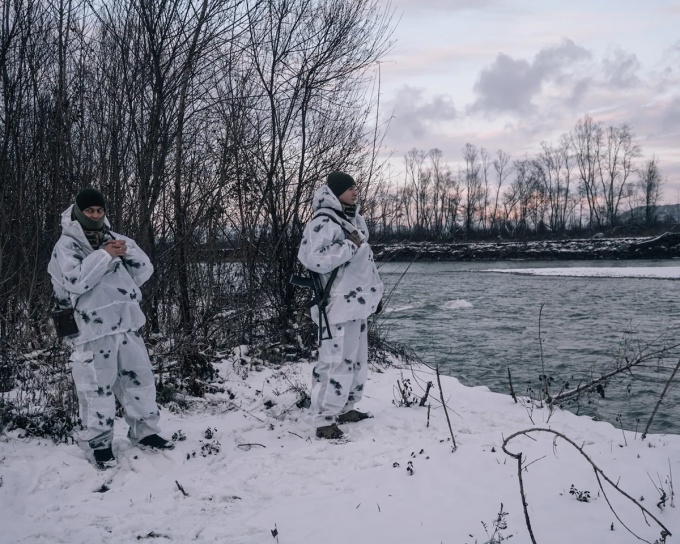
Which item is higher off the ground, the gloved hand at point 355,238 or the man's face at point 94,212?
the man's face at point 94,212

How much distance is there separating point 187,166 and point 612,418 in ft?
20.0

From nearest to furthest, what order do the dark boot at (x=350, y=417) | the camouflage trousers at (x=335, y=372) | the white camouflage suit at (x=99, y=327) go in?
the white camouflage suit at (x=99, y=327) → the camouflage trousers at (x=335, y=372) → the dark boot at (x=350, y=417)

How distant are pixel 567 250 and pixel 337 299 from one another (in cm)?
4296

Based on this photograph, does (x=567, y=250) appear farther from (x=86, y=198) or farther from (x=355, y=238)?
(x=86, y=198)

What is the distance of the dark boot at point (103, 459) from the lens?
12.9 feet

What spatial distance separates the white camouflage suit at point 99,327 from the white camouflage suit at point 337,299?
4.59 ft

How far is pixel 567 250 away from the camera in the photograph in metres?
43.5

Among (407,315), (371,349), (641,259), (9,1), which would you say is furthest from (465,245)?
(9,1)

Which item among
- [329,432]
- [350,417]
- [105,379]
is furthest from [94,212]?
[350,417]

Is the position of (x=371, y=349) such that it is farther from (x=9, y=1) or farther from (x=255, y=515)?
(x=9, y=1)

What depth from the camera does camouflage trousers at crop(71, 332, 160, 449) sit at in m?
3.94

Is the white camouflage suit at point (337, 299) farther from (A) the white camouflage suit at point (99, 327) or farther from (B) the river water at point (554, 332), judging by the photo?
(B) the river water at point (554, 332)

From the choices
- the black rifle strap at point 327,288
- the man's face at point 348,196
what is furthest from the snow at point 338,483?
the man's face at point 348,196

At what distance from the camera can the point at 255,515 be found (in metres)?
3.41
